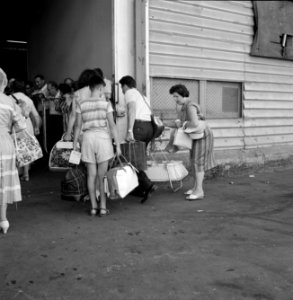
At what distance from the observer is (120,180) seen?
512 cm

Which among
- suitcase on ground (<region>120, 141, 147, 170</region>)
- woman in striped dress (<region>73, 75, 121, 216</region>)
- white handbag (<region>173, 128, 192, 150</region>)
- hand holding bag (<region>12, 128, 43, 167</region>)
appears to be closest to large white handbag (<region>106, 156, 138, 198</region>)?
woman in striped dress (<region>73, 75, 121, 216</region>)

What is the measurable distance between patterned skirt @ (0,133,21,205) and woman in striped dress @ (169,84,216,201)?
2497 millimetres

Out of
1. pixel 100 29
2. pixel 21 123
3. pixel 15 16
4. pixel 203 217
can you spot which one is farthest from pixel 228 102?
pixel 15 16

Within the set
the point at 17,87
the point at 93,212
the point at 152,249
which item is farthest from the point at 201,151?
the point at 17,87

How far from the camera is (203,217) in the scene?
5398 millimetres

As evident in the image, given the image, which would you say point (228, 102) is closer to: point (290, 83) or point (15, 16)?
point (290, 83)

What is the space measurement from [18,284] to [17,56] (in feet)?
34.1

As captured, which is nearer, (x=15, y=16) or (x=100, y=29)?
(x=100, y=29)

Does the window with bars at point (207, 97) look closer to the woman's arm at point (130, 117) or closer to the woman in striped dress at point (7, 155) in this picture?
the woman's arm at point (130, 117)

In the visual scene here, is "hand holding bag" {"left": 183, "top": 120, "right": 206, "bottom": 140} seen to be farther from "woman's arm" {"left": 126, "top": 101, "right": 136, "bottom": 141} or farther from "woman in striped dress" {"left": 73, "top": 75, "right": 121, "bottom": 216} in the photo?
"woman in striped dress" {"left": 73, "top": 75, "right": 121, "bottom": 216}

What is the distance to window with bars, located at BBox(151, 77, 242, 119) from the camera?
7879 mm

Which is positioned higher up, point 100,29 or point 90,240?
point 100,29

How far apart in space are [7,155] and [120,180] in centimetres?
135

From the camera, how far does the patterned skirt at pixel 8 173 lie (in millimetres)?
4535
